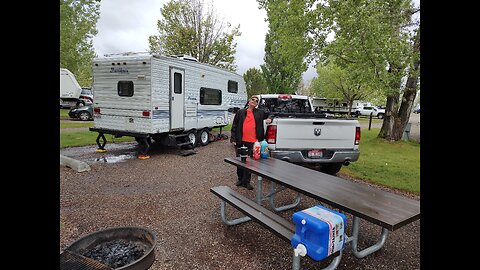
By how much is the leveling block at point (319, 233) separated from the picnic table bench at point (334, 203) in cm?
8

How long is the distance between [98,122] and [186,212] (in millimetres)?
6005

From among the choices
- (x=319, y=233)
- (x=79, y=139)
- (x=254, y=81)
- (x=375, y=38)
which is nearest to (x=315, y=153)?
(x=319, y=233)

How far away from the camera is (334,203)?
2520 millimetres

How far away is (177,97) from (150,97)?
1.16 m

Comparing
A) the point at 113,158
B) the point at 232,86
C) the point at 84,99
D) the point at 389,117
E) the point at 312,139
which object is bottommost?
the point at 113,158

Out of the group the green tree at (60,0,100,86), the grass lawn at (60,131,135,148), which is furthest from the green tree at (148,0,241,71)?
the grass lawn at (60,131,135,148)

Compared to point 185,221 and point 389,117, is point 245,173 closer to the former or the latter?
point 185,221

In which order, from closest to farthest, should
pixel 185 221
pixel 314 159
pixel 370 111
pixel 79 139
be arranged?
pixel 185 221 < pixel 314 159 < pixel 79 139 < pixel 370 111

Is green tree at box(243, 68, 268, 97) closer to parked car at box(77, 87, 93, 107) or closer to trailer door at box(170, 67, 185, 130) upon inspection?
parked car at box(77, 87, 93, 107)

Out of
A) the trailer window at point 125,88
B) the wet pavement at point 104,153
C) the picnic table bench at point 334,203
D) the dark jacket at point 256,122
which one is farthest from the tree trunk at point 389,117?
the wet pavement at point 104,153

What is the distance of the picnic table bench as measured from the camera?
2.27 metres

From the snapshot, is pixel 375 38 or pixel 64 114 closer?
pixel 375 38
